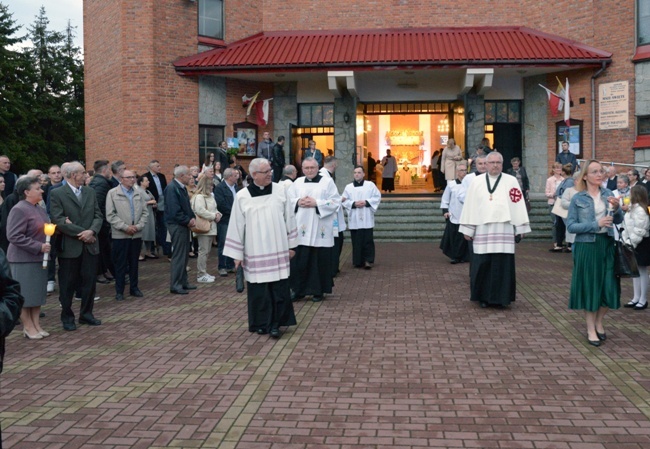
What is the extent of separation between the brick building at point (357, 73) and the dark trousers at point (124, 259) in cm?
1054

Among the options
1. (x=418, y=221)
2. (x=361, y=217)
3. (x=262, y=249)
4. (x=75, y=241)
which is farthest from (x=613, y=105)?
(x=75, y=241)

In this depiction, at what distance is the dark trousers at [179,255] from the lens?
10.9m

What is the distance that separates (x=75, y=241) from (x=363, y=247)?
6.56 metres

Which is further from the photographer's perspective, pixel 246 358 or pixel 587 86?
pixel 587 86

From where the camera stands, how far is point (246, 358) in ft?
22.6

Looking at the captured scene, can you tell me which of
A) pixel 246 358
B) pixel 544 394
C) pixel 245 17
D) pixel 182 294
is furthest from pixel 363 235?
pixel 245 17

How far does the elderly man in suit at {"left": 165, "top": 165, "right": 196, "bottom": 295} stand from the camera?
10930 mm

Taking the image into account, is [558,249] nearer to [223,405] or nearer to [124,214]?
[124,214]

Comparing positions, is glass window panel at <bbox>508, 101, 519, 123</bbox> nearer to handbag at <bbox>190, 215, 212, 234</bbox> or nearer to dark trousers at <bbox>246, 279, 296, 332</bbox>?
handbag at <bbox>190, 215, 212, 234</bbox>

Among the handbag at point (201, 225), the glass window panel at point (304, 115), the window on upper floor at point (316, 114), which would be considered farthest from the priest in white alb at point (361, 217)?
the glass window panel at point (304, 115)

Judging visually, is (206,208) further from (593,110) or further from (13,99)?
(13,99)

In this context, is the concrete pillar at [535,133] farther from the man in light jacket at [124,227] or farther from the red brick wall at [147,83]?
the man in light jacket at [124,227]

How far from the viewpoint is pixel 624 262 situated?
7254mm

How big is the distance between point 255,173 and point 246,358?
7.18 ft
